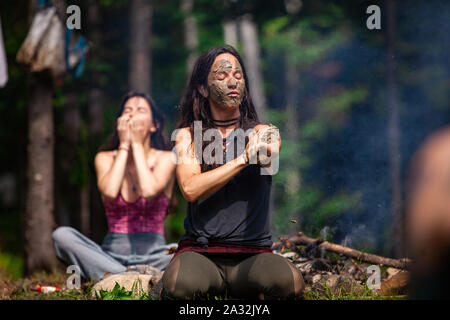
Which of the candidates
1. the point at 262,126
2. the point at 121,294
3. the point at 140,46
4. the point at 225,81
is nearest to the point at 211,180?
the point at 262,126

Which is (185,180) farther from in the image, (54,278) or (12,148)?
(12,148)

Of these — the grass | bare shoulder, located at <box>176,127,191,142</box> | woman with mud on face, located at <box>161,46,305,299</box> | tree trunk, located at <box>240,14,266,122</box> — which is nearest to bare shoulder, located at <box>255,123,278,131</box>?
woman with mud on face, located at <box>161,46,305,299</box>

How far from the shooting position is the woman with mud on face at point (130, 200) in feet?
13.9

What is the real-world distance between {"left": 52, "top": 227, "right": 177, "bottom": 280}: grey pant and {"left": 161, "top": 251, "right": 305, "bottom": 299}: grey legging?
127 cm

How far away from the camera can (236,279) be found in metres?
3.07

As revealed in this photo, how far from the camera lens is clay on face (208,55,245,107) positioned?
3.31 metres

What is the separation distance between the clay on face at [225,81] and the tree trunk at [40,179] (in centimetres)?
303

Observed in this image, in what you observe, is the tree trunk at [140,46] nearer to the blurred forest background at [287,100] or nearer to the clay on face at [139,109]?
the blurred forest background at [287,100]

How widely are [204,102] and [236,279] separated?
1229 millimetres

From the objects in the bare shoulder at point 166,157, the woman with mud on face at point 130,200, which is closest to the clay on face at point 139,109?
the woman with mud on face at point 130,200

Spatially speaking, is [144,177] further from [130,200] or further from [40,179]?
[40,179]

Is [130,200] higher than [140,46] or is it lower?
lower

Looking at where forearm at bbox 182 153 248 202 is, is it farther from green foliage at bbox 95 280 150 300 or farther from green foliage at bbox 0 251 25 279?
green foliage at bbox 0 251 25 279
